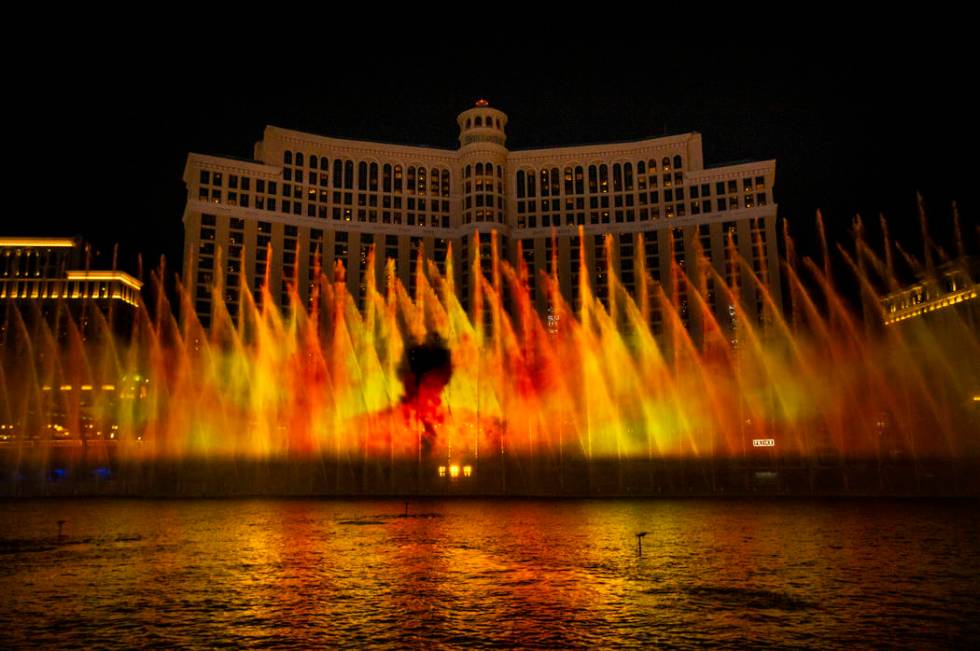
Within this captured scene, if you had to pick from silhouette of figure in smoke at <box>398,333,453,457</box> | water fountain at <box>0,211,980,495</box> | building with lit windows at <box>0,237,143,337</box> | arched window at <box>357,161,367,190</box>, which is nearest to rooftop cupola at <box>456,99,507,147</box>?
arched window at <box>357,161,367,190</box>

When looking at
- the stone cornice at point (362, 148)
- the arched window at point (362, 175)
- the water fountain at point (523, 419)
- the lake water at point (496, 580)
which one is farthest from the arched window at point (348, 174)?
the lake water at point (496, 580)

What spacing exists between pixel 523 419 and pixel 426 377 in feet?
40.9

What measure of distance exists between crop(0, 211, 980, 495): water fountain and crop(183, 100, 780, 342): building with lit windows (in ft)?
80.3

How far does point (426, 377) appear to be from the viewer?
212 feet

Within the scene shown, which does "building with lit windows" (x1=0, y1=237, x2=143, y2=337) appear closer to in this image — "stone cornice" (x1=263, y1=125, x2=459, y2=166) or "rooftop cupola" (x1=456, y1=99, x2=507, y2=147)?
"stone cornice" (x1=263, y1=125, x2=459, y2=166)

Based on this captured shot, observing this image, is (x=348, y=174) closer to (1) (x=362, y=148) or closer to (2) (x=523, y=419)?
(1) (x=362, y=148)

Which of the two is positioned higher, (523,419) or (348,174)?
(348,174)

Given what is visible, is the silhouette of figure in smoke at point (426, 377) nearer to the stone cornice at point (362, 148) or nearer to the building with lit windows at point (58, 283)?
the stone cornice at point (362, 148)

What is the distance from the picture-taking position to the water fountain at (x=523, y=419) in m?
41.8

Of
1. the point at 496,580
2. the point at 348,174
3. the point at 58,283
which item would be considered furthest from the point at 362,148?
the point at 496,580

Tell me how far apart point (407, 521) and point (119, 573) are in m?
12.3

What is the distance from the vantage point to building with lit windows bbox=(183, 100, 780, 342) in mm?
101688

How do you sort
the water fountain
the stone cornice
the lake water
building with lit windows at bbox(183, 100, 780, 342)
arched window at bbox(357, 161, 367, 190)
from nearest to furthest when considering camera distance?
the lake water
the water fountain
building with lit windows at bbox(183, 100, 780, 342)
the stone cornice
arched window at bbox(357, 161, 367, 190)

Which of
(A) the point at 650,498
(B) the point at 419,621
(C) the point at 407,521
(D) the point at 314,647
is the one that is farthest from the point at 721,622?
(A) the point at 650,498
